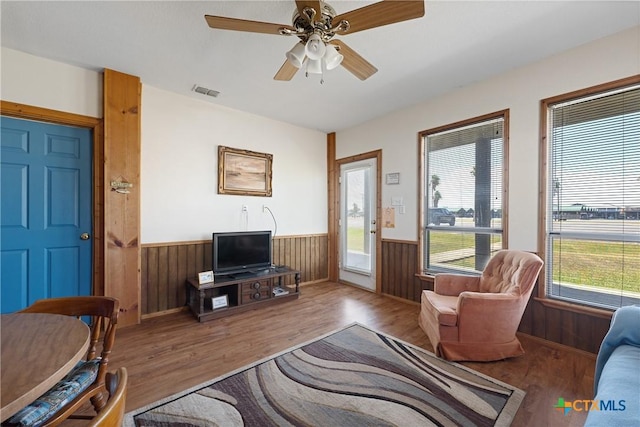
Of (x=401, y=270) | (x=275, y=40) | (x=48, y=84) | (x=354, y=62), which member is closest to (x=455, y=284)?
(x=401, y=270)

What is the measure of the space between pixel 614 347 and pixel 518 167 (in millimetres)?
1808

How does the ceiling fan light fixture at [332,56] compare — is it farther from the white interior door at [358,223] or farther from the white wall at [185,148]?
the white interior door at [358,223]

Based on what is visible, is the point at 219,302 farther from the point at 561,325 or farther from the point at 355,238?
the point at 561,325

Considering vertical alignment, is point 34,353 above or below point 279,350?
above

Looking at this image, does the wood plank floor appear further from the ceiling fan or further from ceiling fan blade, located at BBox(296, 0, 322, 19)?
ceiling fan blade, located at BBox(296, 0, 322, 19)

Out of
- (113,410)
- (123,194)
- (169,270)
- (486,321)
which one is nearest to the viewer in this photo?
(113,410)

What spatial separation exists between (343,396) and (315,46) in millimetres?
2291

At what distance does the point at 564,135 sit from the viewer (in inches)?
97.1

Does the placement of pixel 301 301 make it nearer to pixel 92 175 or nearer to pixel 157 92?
pixel 92 175

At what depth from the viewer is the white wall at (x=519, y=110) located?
7.29ft

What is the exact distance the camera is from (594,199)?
2.31 m

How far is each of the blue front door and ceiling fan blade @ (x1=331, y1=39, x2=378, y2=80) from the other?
2720mm

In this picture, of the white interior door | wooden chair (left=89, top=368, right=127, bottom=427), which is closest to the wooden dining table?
wooden chair (left=89, top=368, right=127, bottom=427)

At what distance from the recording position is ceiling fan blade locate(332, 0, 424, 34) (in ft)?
4.77
